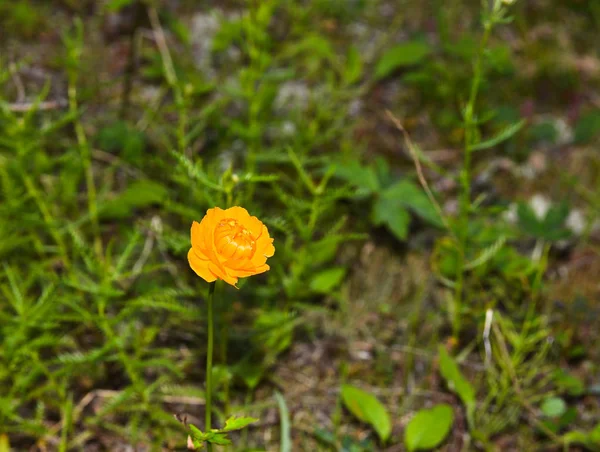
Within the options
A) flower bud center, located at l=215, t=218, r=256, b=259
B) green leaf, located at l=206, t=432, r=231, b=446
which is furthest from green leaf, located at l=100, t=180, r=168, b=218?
green leaf, located at l=206, t=432, r=231, b=446

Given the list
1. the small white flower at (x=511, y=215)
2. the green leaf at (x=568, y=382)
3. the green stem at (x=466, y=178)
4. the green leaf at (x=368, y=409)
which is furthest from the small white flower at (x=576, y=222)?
the green leaf at (x=368, y=409)

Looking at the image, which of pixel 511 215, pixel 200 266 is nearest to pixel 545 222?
pixel 511 215

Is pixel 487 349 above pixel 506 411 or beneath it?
above

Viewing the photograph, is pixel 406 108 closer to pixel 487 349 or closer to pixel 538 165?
pixel 538 165

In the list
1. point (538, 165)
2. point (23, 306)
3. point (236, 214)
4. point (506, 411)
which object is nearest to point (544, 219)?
point (538, 165)

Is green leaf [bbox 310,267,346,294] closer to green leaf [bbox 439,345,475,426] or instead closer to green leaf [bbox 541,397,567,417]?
green leaf [bbox 439,345,475,426]
